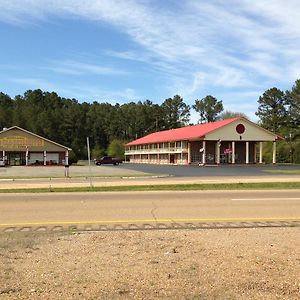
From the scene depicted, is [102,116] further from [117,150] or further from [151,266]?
[151,266]

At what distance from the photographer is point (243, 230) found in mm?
8719

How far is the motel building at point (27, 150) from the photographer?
246 feet

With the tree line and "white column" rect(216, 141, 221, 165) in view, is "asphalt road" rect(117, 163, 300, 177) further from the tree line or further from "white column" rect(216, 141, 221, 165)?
the tree line

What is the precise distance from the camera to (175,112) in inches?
5305

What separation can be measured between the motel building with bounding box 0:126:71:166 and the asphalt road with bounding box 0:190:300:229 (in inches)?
2430

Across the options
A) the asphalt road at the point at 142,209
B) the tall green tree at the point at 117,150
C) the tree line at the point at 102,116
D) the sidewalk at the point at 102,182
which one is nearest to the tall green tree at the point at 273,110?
the tree line at the point at 102,116

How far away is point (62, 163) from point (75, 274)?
238ft

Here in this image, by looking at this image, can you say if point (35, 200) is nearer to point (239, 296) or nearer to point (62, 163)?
point (239, 296)

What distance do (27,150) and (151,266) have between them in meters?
72.4

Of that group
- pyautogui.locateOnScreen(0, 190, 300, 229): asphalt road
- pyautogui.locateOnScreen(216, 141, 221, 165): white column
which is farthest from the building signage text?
pyautogui.locateOnScreen(0, 190, 300, 229): asphalt road

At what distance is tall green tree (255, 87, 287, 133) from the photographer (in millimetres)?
101625

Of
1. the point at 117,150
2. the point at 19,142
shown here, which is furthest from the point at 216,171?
the point at 117,150

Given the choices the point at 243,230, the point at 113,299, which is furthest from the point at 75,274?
the point at 243,230

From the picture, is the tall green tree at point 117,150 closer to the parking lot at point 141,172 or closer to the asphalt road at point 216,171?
the asphalt road at point 216,171
